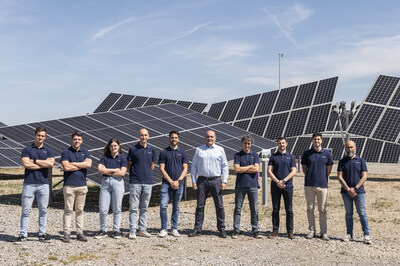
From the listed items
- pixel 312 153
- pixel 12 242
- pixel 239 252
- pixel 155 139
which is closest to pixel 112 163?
pixel 12 242

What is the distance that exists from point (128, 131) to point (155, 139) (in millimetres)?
1077

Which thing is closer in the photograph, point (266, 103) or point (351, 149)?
point (351, 149)

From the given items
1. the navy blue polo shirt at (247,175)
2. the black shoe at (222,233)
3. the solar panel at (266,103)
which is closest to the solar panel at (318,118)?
the solar panel at (266,103)

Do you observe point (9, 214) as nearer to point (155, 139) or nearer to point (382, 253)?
point (155, 139)

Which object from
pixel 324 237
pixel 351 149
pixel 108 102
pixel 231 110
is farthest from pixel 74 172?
pixel 108 102

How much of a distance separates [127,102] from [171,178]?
28.8 meters

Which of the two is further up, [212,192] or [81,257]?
[212,192]

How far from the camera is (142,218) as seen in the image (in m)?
8.63

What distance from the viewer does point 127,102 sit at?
3666 cm

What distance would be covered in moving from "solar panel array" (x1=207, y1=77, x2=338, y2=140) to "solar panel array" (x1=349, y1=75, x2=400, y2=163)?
94.3 inches

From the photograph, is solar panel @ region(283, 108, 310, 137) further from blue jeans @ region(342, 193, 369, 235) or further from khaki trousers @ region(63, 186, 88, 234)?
khaki trousers @ region(63, 186, 88, 234)

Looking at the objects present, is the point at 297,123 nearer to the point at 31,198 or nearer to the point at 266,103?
the point at 266,103

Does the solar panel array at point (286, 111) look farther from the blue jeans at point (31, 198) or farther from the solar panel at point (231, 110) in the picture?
the blue jeans at point (31, 198)

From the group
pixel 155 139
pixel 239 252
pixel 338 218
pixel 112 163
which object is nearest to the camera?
pixel 239 252
